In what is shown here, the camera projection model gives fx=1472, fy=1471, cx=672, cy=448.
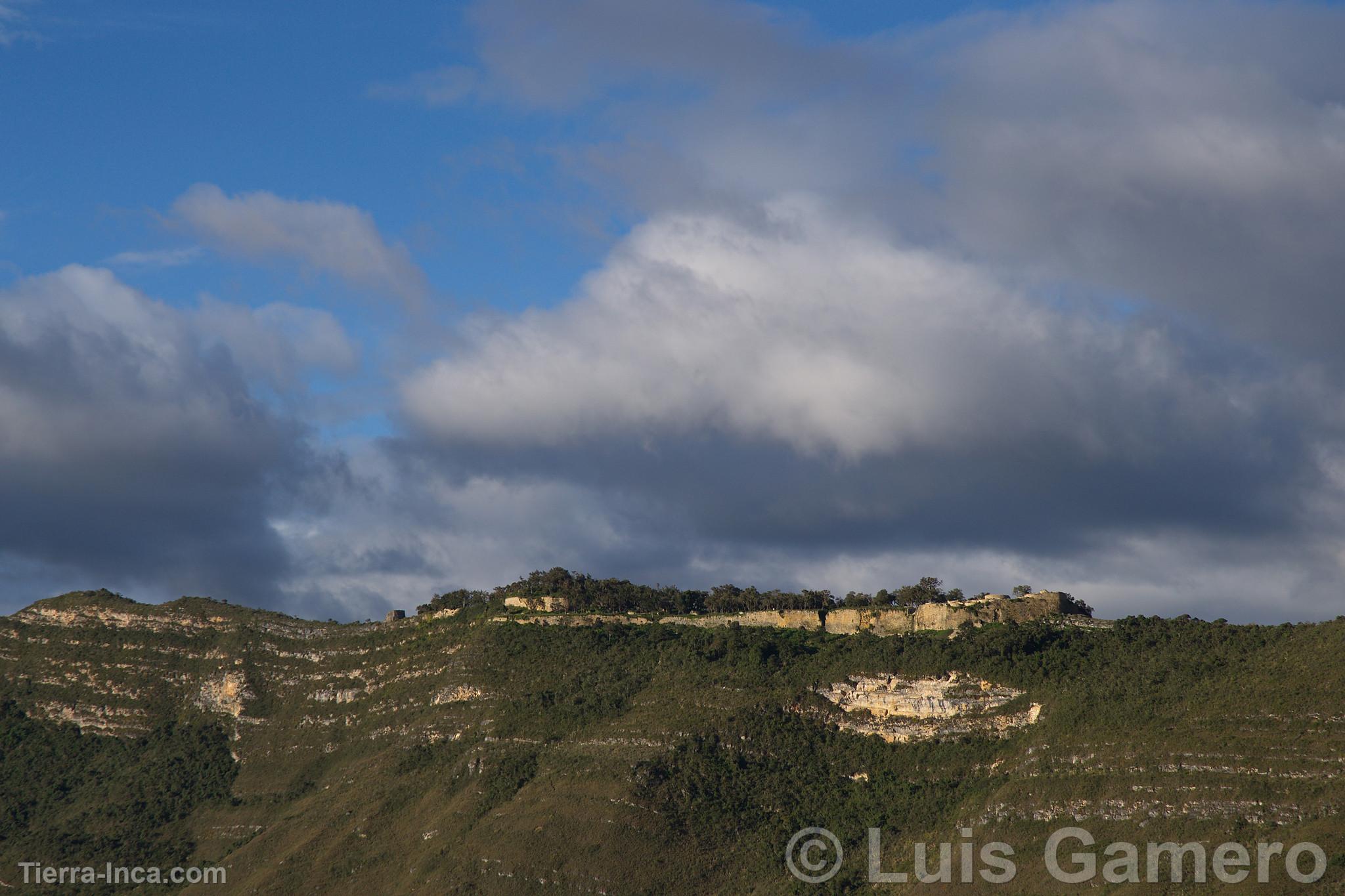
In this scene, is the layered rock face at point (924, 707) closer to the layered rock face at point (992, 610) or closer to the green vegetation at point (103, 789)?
the layered rock face at point (992, 610)

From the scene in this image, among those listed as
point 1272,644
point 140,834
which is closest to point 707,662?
point 1272,644

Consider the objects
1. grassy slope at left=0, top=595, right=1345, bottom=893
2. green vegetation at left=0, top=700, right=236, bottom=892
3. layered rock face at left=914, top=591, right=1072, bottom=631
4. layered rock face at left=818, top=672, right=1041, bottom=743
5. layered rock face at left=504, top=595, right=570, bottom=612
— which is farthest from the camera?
layered rock face at left=504, top=595, right=570, bottom=612

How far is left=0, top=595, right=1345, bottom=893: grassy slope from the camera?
114 m

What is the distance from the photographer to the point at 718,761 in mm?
140000

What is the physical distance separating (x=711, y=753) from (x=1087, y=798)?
38.3m

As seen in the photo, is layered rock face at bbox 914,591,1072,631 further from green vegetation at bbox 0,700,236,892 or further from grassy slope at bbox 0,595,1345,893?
green vegetation at bbox 0,700,236,892

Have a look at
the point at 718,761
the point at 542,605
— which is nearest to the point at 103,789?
A: the point at 542,605

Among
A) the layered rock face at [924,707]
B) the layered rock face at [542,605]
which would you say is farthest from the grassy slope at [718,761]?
the layered rock face at [542,605]

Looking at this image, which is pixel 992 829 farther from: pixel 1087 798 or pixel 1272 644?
pixel 1272 644

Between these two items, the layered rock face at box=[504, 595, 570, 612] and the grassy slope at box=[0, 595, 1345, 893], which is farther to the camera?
the layered rock face at box=[504, 595, 570, 612]

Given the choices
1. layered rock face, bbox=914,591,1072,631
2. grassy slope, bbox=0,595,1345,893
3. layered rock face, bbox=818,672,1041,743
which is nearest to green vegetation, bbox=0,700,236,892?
grassy slope, bbox=0,595,1345,893

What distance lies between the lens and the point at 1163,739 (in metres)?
117

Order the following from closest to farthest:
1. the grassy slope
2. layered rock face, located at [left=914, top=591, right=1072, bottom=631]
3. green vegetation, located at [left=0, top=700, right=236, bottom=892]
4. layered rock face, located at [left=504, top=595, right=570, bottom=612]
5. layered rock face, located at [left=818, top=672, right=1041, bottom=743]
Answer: the grassy slope
layered rock face, located at [left=818, top=672, right=1041, bottom=743]
layered rock face, located at [left=914, top=591, right=1072, bottom=631]
green vegetation, located at [left=0, top=700, right=236, bottom=892]
layered rock face, located at [left=504, top=595, right=570, bottom=612]

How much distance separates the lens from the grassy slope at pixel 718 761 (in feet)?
373
